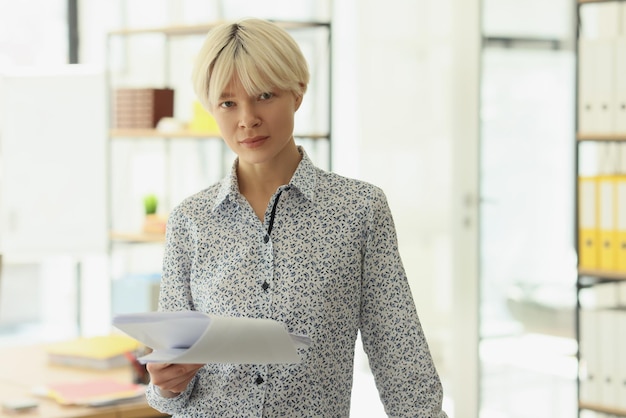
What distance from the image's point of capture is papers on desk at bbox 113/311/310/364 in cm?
147

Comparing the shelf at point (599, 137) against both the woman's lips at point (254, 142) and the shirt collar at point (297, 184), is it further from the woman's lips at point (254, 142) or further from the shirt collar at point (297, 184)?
the woman's lips at point (254, 142)

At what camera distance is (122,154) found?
20.7ft

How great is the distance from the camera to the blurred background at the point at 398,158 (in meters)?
4.77

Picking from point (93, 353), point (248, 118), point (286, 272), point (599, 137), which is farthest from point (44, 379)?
point (599, 137)

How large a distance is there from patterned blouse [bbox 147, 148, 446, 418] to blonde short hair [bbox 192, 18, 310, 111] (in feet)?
0.63

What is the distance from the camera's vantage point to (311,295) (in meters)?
1.68

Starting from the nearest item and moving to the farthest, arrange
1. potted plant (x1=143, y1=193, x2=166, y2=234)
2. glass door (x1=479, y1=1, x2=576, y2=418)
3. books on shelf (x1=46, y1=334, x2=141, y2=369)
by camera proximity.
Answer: books on shelf (x1=46, y1=334, x2=141, y2=369), glass door (x1=479, y1=1, x2=576, y2=418), potted plant (x1=143, y1=193, x2=166, y2=234)

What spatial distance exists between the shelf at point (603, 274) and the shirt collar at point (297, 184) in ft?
7.82

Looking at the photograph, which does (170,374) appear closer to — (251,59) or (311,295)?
(311,295)

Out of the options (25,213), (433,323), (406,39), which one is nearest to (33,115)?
(25,213)

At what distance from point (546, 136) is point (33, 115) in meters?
2.87

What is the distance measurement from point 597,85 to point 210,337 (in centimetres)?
283

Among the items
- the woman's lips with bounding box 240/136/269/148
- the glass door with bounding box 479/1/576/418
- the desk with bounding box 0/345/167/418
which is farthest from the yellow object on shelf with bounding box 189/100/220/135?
the woman's lips with bounding box 240/136/269/148

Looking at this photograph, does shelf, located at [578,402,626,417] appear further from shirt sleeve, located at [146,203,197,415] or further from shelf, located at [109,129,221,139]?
shirt sleeve, located at [146,203,197,415]
